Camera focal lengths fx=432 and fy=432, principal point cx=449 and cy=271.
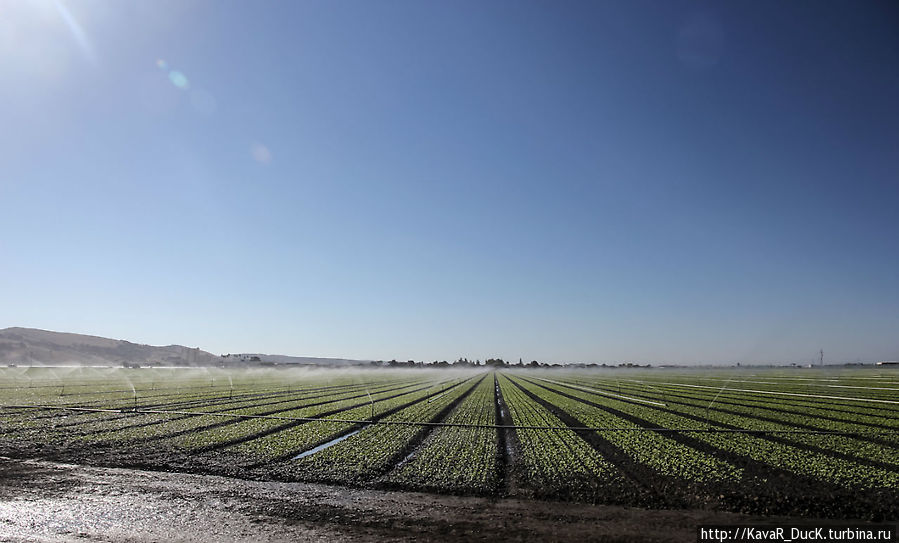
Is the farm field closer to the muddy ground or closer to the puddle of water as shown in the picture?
the puddle of water

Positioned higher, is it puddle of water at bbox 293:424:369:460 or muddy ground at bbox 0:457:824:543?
muddy ground at bbox 0:457:824:543

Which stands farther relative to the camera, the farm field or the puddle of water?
the puddle of water

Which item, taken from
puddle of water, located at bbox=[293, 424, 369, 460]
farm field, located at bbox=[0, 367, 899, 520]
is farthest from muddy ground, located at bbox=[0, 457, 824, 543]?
puddle of water, located at bbox=[293, 424, 369, 460]

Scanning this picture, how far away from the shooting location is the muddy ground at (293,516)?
368 inches

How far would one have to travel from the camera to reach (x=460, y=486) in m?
12.6

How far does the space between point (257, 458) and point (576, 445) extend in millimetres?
12759

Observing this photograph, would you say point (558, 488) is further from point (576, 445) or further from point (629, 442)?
point (629, 442)

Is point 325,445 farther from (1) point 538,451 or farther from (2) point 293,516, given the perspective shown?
(1) point 538,451

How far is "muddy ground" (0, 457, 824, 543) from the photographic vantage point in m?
9.34

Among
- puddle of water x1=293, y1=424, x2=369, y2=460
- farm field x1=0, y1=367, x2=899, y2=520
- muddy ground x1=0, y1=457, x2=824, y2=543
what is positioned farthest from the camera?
puddle of water x1=293, y1=424, x2=369, y2=460

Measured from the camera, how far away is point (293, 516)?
1051cm

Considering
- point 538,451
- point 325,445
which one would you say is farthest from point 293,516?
point 538,451

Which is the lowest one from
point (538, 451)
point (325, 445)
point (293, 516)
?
point (325, 445)

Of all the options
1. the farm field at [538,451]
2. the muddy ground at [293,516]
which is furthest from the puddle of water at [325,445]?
the muddy ground at [293,516]
